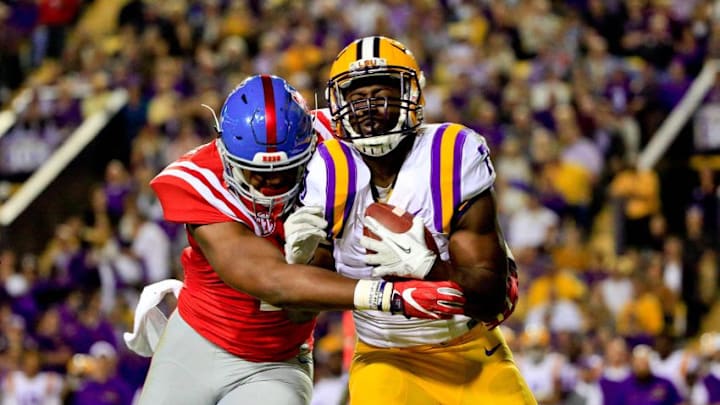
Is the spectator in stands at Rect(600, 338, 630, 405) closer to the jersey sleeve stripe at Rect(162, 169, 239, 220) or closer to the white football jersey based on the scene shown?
the white football jersey

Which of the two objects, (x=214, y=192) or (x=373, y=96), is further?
(x=214, y=192)

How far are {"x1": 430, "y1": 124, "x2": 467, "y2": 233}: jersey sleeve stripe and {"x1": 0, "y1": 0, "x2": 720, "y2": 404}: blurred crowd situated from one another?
482cm

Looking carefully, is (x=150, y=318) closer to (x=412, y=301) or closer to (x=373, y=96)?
(x=373, y=96)

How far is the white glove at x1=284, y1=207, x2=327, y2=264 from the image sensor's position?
3.90m

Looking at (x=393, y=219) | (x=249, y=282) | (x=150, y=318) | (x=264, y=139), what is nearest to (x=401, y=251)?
(x=393, y=219)

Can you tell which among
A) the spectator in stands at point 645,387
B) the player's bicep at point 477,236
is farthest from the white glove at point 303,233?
the spectator in stands at point 645,387

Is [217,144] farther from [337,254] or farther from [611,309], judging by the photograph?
[611,309]

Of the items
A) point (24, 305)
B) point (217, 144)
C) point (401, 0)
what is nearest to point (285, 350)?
point (217, 144)

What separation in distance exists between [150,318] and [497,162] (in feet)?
20.3

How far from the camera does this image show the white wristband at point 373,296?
375 cm

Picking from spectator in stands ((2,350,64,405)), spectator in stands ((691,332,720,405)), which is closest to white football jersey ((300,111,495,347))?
spectator in stands ((691,332,720,405))

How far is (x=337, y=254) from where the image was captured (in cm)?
415

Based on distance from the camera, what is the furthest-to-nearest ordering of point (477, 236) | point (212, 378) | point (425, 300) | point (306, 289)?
point (212, 378)
point (477, 236)
point (306, 289)
point (425, 300)

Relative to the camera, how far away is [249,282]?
4000mm
